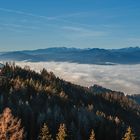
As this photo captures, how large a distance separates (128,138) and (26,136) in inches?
1680

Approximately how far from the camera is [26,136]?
19900 cm

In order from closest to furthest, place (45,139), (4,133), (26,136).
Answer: (4,133)
(45,139)
(26,136)

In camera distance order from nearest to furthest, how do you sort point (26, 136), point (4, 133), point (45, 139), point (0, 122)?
point (4, 133), point (0, 122), point (45, 139), point (26, 136)

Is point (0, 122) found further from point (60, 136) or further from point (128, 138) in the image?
point (128, 138)

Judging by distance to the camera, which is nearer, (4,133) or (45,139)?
(4,133)

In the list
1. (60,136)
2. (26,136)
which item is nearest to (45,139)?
(60,136)

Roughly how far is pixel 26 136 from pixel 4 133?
56.8 metres

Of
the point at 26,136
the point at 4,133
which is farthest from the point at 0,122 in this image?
the point at 26,136

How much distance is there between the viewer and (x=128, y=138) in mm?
177000

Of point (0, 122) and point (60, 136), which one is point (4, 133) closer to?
point (0, 122)

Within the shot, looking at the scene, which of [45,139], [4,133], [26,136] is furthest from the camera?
[26,136]

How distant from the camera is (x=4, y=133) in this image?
142750 millimetres

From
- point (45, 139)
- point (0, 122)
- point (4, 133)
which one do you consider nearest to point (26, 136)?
point (45, 139)

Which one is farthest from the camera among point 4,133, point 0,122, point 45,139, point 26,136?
point 26,136
